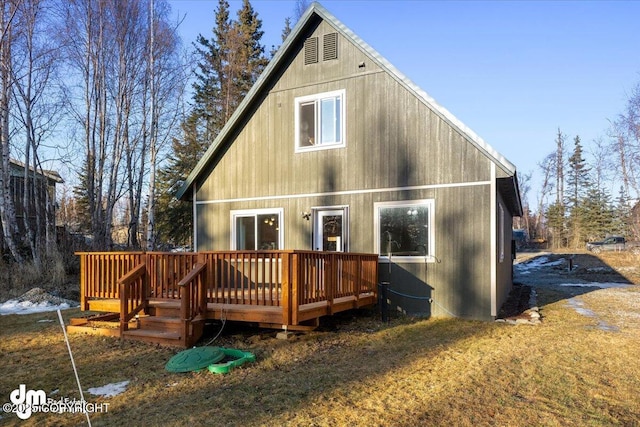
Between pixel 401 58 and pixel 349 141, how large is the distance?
716 cm

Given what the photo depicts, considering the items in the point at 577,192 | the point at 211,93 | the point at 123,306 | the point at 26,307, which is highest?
the point at 211,93

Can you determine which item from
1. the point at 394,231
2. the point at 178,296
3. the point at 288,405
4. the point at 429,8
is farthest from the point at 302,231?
the point at 429,8

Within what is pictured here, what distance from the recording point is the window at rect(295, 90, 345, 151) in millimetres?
9906

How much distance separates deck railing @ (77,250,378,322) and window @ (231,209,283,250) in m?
2.76

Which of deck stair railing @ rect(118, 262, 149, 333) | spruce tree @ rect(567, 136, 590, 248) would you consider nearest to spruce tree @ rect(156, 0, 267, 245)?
deck stair railing @ rect(118, 262, 149, 333)

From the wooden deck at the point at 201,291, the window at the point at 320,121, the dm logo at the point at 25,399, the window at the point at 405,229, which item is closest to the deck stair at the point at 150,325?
the wooden deck at the point at 201,291

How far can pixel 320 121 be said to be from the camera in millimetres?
10172

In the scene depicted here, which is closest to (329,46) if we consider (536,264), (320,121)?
(320,121)

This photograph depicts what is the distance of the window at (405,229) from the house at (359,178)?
21 millimetres

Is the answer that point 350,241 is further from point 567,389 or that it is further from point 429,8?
point 429,8

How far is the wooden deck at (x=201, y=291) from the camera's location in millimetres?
6379

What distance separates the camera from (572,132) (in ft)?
149

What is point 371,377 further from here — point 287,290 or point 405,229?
point 405,229

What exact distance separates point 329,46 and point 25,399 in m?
8.56
